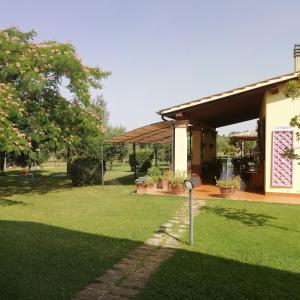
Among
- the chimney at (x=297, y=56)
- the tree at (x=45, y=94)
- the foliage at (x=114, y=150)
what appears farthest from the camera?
the foliage at (x=114, y=150)

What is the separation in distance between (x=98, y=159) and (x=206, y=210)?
35.3 feet

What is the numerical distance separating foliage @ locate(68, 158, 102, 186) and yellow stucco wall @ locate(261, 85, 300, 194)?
30.7ft

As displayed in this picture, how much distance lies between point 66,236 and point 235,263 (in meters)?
3.74

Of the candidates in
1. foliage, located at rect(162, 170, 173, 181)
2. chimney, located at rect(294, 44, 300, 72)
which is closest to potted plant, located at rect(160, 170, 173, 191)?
foliage, located at rect(162, 170, 173, 181)

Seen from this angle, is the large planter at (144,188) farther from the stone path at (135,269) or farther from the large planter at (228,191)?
the stone path at (135,269)

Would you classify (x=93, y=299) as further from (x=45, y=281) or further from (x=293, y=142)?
(x=293, y=142)

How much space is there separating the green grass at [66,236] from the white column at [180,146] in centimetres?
195

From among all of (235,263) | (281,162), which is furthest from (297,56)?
(235,263)

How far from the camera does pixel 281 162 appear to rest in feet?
46.9

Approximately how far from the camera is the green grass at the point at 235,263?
5223mm

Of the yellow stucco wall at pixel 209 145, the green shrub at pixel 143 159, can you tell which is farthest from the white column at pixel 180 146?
the green shrub at pixel 143 159

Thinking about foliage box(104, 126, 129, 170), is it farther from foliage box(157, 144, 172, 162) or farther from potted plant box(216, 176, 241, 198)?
potted plant box(216, 176, 241, 198)

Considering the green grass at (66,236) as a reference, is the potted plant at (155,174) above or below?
above

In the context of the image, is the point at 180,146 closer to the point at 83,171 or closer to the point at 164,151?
the point at 83,171
